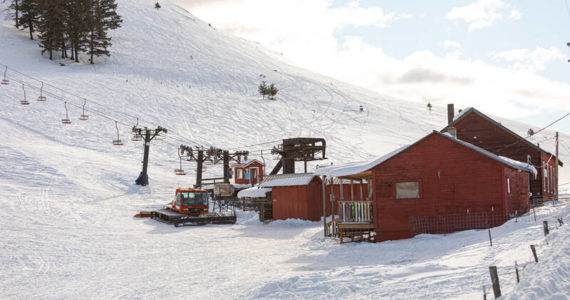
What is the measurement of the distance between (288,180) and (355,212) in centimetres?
1146

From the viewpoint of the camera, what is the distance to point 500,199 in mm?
19188

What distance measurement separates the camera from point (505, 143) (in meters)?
32.3

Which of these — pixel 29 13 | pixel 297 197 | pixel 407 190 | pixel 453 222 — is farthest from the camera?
pixel 29 13

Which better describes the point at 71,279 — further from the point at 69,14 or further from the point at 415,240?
the point at 69,14

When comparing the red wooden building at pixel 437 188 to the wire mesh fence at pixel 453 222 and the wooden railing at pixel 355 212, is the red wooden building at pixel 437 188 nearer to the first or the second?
the wire mesh fence at pixel 453 222

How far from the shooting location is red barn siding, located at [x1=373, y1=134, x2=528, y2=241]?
63.6ft

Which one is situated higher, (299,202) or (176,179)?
(176,179)

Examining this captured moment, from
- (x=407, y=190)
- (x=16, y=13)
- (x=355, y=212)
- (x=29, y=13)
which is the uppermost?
(x=16, y=13)

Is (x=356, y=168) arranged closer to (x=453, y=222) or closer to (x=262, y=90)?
(x=453, y=222)

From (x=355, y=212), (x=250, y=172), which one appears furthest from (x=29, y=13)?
(x=355, y=212)

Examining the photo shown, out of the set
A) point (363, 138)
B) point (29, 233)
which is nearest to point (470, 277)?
point (29, 233)

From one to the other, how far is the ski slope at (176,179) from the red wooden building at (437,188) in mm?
1115

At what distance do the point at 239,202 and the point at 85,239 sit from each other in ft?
57.6

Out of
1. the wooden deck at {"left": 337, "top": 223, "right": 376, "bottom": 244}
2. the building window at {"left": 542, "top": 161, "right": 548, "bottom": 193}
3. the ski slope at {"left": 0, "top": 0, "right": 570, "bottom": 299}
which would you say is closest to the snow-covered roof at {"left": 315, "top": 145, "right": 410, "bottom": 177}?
the wooden deck at {"left": 337, "top": 223, "right": 376, "bottom": 244}
